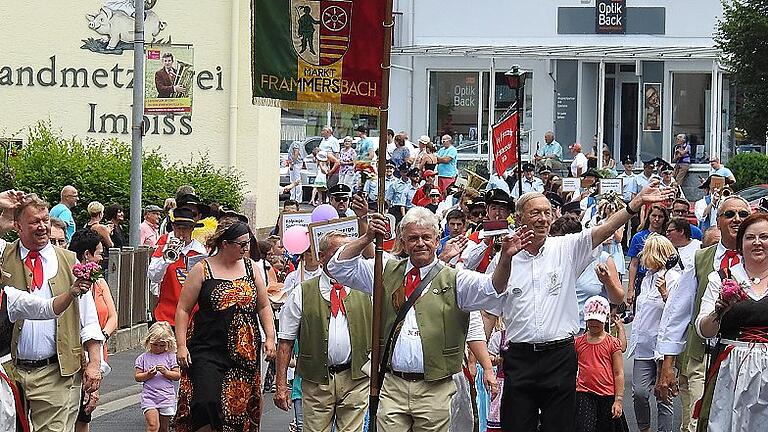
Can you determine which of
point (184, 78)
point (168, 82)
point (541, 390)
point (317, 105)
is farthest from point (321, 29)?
point (168, 82)

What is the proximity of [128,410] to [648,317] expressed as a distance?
4.88 meters

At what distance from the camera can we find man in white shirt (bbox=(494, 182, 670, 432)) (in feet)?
27.9

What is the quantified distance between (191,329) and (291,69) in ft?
6.34

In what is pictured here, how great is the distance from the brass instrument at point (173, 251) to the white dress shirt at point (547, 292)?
160 inches

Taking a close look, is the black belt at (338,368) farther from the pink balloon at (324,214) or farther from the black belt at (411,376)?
the pink balloon at (324,214)

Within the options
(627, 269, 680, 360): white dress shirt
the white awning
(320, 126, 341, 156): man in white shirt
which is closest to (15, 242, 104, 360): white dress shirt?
(627, 269, 680, 360): white dress shirt

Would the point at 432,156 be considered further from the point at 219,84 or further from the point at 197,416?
the point at 197,416

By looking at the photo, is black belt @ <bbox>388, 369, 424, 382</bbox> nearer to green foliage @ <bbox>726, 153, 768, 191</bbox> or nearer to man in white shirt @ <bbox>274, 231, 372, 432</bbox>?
man in white shirt @ <bbox>274, 231, 372, 432</bbox>

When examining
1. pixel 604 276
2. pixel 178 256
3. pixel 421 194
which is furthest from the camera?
pixel 421 194

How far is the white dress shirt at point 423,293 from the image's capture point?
27.1ft

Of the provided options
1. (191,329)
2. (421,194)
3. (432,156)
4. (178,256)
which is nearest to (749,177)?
(432,156)

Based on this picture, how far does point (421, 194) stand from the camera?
25.4 meters

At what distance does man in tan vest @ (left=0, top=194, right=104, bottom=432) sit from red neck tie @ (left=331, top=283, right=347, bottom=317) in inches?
61.7

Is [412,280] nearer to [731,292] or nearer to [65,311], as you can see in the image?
[731,292]
